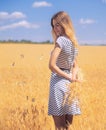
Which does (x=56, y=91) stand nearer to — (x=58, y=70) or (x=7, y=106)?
(x=58, y=70)

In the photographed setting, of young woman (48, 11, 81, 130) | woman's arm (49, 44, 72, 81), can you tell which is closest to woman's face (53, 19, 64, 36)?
young woman (48, 11, 81, 130)

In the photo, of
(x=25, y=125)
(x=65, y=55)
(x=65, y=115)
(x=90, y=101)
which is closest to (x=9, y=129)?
(x=25, y=125)

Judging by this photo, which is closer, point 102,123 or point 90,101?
point 102,123

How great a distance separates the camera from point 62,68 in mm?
4379

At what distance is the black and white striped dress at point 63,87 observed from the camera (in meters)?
4.31

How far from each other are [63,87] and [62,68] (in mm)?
184

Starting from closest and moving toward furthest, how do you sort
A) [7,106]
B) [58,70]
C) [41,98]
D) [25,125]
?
[58,70] < [25,125] < [7,106] < [41,98]

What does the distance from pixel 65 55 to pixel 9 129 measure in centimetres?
132

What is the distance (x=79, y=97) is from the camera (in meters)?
4.38

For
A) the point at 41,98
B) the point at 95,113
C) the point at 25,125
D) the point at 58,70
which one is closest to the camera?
the point at 58,70

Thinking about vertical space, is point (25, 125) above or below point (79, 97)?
below

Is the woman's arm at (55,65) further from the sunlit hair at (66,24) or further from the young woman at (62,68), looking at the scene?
the sunlit hair at (66,24)

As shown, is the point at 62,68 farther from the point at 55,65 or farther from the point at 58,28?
the point at 58,28

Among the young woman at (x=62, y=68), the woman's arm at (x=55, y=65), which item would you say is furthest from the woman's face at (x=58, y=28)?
the woman's arm at (x=55, y=65)
